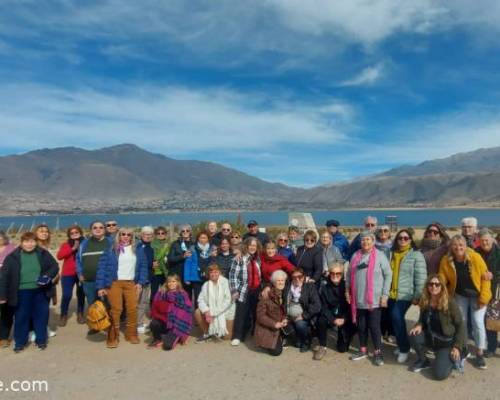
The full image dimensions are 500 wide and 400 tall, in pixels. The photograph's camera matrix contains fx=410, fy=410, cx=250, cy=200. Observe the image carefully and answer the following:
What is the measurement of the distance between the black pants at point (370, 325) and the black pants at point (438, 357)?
375mm

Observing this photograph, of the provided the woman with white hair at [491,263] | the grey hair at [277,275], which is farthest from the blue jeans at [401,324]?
the grey hair at [277,275]

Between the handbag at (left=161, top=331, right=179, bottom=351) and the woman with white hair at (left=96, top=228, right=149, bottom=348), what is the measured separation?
48 centimetres

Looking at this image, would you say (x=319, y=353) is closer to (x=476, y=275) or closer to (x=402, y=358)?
(x=402, y=358)

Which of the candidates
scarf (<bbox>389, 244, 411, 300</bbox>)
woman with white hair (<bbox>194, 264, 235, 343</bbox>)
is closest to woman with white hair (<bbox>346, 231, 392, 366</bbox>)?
scarf (<bbox>389, 244, 411, 300</bbox>)

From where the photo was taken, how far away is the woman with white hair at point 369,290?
478 centimetres

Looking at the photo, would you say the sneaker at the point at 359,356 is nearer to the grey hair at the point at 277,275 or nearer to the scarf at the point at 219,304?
the grey hair at the point at 277,275

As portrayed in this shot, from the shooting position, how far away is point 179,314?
5.42 metres

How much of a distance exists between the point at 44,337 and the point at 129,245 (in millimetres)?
1579

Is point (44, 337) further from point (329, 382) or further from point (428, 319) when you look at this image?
point (428, 319)

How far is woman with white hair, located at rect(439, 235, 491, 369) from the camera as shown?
4.56 m

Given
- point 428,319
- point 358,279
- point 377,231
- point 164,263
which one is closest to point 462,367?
point 428,319

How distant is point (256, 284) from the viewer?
5699 mm

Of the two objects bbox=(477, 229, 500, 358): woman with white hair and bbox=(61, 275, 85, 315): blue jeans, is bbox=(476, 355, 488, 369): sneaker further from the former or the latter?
bbox=(61, 275, 85, 315): blue jeans

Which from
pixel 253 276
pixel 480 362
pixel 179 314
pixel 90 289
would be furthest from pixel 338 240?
pixel 90 289
